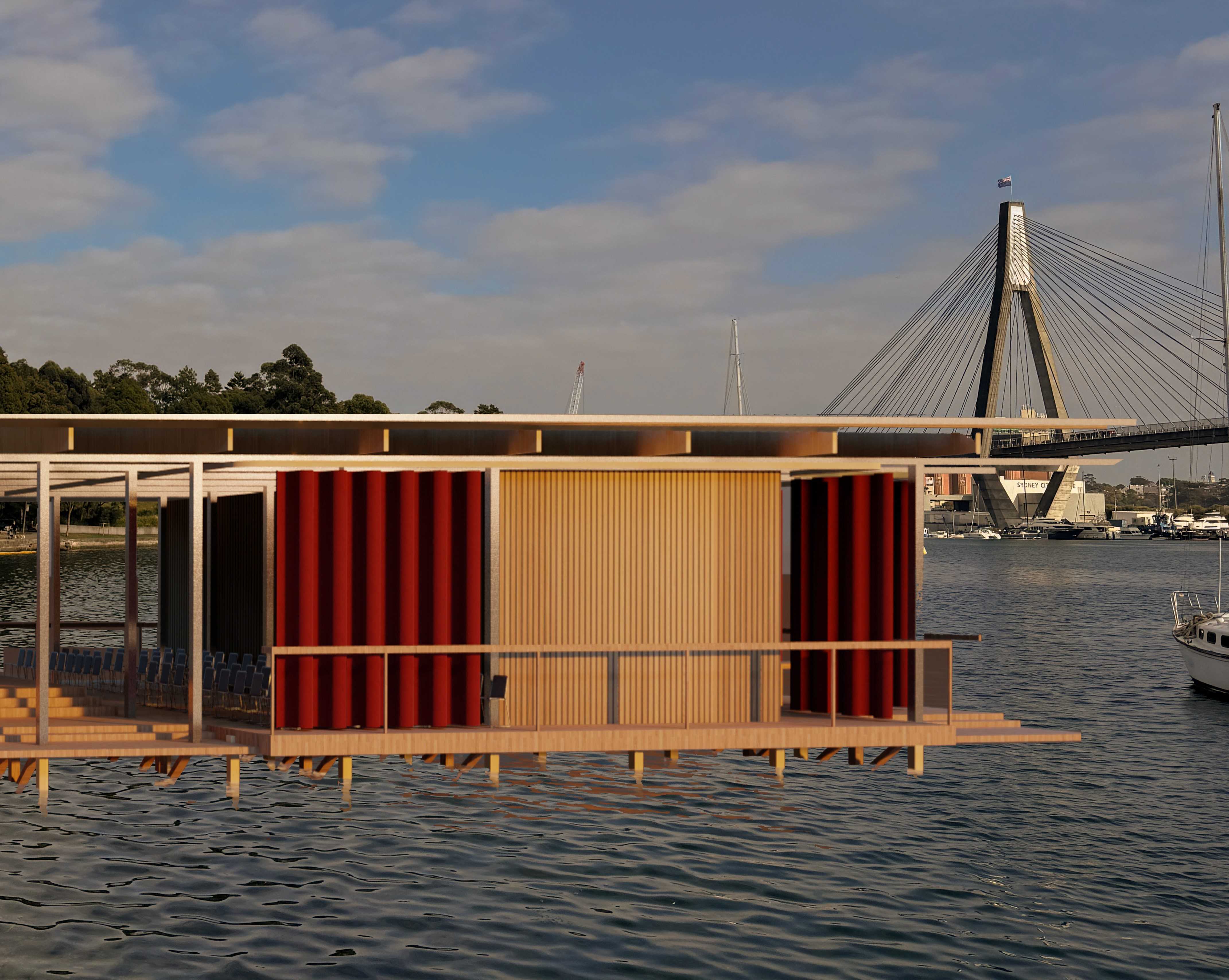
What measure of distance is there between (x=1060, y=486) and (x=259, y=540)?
3752 inches

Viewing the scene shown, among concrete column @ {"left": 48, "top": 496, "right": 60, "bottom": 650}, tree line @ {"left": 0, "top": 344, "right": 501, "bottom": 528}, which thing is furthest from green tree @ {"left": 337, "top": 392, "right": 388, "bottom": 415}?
concrete column @ {"left": 48, "top": 496, "right": 60, "bottom": 650}

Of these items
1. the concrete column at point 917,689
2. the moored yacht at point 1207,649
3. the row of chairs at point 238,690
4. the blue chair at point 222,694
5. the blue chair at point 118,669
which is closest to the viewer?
the concrete column at point 917,689

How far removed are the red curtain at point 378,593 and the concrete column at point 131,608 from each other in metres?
1.57

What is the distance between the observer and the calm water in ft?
39.5

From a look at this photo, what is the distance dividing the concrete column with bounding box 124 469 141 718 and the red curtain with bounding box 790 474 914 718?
7.13 m

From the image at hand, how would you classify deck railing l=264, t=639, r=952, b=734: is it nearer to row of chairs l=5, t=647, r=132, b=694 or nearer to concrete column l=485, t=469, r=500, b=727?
concrete column l=485, t=469, r=500, b=727

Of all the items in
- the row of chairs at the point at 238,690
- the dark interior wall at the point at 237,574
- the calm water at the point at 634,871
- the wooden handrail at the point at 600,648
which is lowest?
the calm water at the point at 634,871

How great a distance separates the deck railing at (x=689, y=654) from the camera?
480 inches

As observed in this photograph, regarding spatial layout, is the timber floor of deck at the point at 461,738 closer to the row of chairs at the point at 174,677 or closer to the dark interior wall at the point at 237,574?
the row of chairs at the point at 174,677

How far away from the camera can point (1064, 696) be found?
32.6m

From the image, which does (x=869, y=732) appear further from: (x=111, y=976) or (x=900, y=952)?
(x=111, y=976)

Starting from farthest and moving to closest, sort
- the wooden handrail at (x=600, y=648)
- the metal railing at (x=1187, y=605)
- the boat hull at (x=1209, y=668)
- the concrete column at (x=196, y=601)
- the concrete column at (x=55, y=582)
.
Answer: the metal railing at (x=1187, y=605)
the boat hull at (x=1209, y=668)
the concrete column at (x=55, y=582)
the wooden handrail at (x=600, y=648)
the concrete column at (x=196, y=601)

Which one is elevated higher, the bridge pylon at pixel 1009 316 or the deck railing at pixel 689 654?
the bridge pylon at pixel 1009 316

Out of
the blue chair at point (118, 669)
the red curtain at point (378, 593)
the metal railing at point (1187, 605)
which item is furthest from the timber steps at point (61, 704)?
the metal railing at point (1187, 605)
